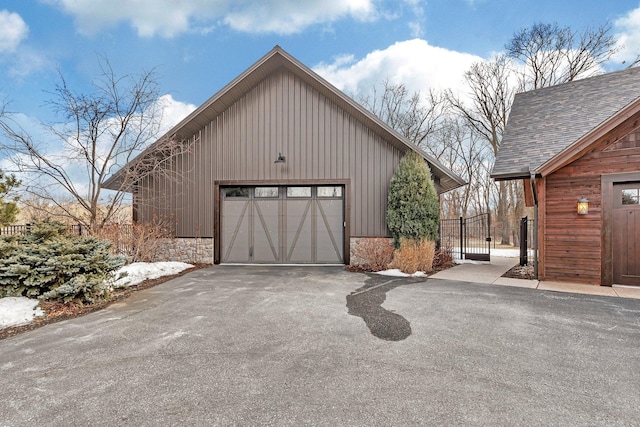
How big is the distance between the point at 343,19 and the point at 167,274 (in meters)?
15.5

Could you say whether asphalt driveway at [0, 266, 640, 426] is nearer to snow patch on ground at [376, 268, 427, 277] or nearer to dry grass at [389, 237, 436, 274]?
snow patch on ground at [376, 268, 427, 277]

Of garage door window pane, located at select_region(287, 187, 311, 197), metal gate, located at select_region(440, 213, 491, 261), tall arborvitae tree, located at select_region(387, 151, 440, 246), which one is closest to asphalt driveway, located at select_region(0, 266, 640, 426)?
tall arborvitae tree, located at select_region(387, 151, 440, 246)

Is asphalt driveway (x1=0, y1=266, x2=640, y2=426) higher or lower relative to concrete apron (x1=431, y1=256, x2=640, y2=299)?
higher

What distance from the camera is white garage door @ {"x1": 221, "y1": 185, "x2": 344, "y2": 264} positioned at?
884 cm

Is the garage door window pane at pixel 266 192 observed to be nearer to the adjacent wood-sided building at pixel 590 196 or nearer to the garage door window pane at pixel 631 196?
the adjacent wood-sided building at pixel 590 196

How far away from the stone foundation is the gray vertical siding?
0.23 meters

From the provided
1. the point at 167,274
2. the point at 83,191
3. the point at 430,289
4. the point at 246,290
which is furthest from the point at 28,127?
the point at 430,289

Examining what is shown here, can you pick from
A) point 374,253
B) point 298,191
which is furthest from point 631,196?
point 298,191

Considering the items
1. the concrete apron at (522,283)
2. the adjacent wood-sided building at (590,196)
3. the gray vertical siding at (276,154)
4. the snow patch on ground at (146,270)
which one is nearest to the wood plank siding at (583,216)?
the adjacent wood-sided building at (590,196)

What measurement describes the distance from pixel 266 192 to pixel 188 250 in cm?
300

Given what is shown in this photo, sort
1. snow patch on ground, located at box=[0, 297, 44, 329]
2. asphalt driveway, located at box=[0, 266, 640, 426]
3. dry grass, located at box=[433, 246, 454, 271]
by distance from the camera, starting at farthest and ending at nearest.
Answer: dry grass, located at box=[433, 246, 454, 271], snow patch on ground, located at box=[0, 297, 44, 329], asphalt driveway, located at box=[0, 266, 640, 426]

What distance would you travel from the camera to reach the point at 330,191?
8.86 meters

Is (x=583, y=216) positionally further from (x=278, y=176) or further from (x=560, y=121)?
(x=278, y=176)

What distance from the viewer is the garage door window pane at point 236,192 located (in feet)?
29.9
